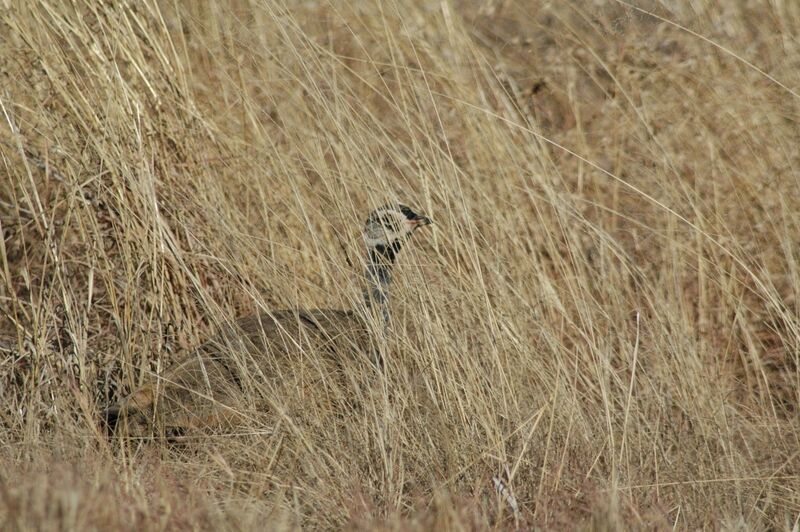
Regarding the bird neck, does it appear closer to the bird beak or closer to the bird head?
the bird head

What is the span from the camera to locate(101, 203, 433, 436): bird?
3.43 meters

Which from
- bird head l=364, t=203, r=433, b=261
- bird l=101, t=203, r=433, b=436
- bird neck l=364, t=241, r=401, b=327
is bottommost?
bird l=101, t=203, r=433, b=436

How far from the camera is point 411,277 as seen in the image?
350 cm

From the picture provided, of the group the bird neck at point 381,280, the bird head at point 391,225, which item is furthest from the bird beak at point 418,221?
the bird neck at point 381,280

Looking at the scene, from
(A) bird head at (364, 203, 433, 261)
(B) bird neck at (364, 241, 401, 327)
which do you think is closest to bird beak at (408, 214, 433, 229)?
(A) bird head at (364, 203, 433, 261)

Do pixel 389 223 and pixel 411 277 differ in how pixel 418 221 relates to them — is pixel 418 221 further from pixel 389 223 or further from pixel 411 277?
pixel 411 277

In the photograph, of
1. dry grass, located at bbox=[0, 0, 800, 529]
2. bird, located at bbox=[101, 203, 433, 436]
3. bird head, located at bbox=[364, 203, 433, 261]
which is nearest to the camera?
dry grass, located at bbox=[0, 0, 800, 529]

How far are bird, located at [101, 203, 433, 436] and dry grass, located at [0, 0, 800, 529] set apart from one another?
0.26 feet

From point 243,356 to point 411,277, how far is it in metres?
0.58

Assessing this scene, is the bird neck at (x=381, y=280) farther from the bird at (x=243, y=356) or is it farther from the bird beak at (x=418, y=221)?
the bird beak at (x=418, y=221)

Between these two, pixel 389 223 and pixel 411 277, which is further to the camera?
pixel 389 223

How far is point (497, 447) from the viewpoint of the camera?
3084 mm

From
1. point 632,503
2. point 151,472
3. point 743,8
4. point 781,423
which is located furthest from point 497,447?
point 743,8

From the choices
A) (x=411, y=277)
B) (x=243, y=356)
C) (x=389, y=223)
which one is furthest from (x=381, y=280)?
(x=243, y=356)
